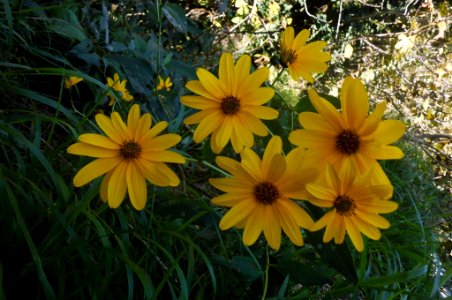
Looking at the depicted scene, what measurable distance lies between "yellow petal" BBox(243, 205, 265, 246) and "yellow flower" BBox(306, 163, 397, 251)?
65mm

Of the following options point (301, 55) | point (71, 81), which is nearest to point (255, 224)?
point (301, 55)

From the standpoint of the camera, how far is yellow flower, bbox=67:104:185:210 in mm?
565

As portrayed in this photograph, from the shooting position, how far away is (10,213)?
75 centimetres

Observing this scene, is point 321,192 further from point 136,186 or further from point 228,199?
point 136,186

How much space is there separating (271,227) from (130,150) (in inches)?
7.8

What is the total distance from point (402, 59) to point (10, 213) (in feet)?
14.5

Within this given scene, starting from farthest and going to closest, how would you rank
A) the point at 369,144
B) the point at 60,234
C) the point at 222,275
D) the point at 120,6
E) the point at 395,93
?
1. the point at 395,93
2. the point at 120,6
3. the point at 222,275
4. the point at 60,234
5. the point at 369,144

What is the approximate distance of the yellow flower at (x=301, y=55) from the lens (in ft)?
2.56

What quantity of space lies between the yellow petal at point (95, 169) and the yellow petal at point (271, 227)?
0.20m

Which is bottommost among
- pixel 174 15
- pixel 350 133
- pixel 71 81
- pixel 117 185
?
pixel 117 185

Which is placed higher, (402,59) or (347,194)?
(402,59)

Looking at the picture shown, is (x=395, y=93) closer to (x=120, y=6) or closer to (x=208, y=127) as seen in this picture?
(x=120, y=6)

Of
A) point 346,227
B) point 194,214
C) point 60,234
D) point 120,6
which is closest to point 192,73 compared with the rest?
point 194,214

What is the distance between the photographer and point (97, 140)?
22.9 inches
